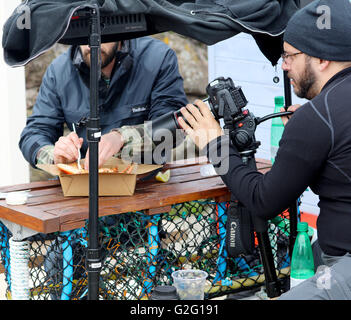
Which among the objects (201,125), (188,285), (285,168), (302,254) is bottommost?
(188,285)

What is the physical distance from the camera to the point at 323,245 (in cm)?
284

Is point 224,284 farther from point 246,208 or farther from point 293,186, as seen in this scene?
point 293,186

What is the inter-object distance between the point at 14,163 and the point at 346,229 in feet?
11.0

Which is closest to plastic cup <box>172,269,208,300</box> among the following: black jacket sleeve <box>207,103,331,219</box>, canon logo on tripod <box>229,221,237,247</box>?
canon logo on tripod <box>229,221,237,247</box>

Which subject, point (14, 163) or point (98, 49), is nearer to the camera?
point (98, 49)

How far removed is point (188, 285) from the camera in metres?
3.15

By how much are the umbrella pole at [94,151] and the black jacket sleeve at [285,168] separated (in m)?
0.60

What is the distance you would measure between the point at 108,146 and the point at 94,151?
0.65 m

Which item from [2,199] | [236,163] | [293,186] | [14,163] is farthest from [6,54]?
[14,163]

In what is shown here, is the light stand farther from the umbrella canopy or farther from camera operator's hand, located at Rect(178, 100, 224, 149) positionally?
camera operator's hand, located at Rect(178, 100, 224, 149)

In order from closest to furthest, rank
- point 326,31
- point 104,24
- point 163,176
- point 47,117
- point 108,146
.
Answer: point 326,31
point 104,24
point 108,146
point 163,176
point 47,117

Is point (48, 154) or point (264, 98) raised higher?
point (264, 98)

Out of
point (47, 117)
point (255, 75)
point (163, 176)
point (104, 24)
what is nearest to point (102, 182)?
point (163, 176)

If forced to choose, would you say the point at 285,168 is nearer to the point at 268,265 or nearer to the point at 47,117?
the point at 268,265
